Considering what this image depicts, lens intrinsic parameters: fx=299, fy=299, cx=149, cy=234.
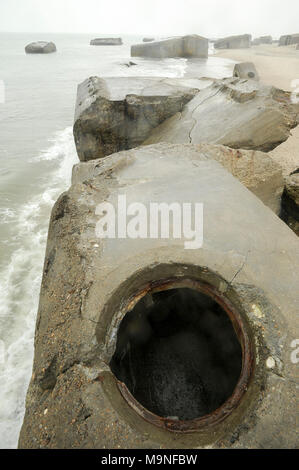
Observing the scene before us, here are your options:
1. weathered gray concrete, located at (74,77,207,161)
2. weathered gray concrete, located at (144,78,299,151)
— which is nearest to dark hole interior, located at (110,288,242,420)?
weathered gray concrete, located at (144,78,299,151)

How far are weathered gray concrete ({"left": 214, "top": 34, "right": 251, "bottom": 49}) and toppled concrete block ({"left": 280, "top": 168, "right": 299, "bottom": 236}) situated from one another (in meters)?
43.0

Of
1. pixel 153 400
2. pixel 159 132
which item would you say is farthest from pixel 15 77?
pixel 153 400

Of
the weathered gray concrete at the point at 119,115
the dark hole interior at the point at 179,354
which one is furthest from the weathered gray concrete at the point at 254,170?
the weathered gray concrete at the point at 119,115

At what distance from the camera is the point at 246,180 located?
3619 millimetres

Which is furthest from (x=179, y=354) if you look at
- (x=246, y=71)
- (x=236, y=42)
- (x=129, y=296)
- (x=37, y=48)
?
(x=236, y=42)

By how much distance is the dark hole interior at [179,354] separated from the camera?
8.13 ft

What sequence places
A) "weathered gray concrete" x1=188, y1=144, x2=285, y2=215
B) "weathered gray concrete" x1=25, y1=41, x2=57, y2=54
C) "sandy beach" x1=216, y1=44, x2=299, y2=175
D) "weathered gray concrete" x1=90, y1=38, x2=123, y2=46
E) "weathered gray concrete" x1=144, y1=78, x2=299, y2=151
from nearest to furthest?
"weathered gray concrete" x1=188, y1=144, x2=285, y2=215, "weathered gray concrete" x1=144, y1=78, x2=299, y2=151, "sandy beach" x1=216, y1=44, x2=299, y2=175, "weathered gray concrete" x1=25, y1=41, x2=57, y2=54, "weathered gray concrete" x1=90, y1=38, x2=123, y2=46

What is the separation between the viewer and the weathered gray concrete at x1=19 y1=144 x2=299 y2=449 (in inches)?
54.1

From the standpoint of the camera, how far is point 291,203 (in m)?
3.62

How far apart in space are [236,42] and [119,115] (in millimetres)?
41769

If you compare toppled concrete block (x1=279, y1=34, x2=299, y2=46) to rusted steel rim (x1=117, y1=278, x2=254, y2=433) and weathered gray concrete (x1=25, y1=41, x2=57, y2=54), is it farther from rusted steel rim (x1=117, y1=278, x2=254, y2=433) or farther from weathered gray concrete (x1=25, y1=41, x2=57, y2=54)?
rusted steel rim (x1=117, y1=278, x2=254, y2=433)

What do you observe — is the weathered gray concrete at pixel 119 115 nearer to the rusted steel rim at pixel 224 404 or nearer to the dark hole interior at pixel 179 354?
the dark hole interior at pixel 179 354

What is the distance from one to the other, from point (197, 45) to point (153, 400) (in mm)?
31084

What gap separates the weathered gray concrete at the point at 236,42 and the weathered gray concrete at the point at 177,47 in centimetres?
1437
